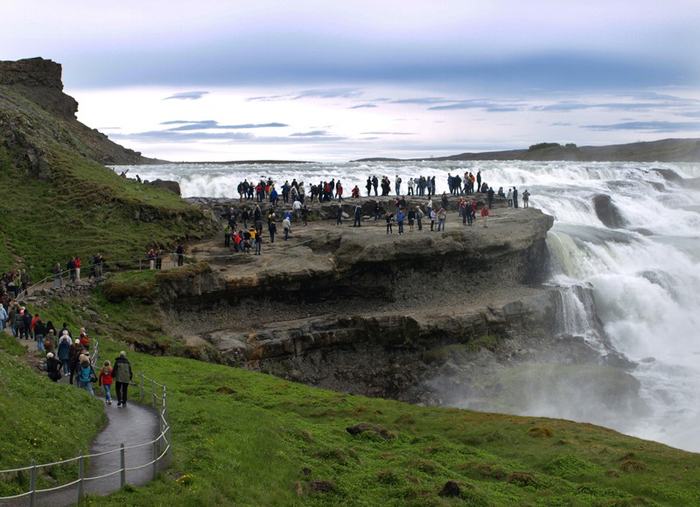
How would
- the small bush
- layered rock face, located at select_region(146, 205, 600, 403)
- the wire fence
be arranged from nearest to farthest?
the wire fence < the small bush < layered rock face, located at select_region(146, 205, 600, 403)

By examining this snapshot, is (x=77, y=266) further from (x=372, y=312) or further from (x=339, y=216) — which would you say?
(x=339, y=216)

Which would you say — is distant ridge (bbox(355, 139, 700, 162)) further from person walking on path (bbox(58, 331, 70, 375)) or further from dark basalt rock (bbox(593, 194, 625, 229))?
person walking on path (bbox(58, 331, 70, 375))

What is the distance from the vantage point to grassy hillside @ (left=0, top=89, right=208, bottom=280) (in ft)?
125

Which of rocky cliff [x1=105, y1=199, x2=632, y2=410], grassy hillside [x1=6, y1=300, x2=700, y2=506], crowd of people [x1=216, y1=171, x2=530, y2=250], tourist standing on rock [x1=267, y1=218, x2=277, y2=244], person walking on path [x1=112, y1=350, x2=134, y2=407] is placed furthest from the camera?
tourist standing on rock [x1=267, y1=218, x2=277, y2=244]

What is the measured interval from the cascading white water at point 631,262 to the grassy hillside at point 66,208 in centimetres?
1715

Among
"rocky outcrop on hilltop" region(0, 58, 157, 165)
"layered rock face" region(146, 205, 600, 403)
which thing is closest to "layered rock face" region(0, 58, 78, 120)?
"rocky outcrop on hilltop" region(0, 58, 157, 165)

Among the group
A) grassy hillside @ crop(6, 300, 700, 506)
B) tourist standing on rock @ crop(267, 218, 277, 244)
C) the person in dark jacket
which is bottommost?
grassy hillside @ crop(6, 300, 700, 506)

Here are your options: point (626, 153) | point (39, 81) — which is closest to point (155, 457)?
point (39, 81)

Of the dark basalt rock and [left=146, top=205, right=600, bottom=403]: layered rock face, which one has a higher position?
the dark basalt rock

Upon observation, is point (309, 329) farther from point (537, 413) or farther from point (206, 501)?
point (206, 501)

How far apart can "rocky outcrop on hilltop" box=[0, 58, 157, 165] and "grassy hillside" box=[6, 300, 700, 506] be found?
23814 mm

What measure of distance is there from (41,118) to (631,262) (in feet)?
135

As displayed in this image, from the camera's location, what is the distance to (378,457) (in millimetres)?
20016

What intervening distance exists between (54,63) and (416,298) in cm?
5737
